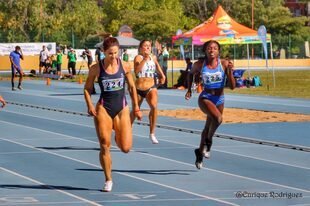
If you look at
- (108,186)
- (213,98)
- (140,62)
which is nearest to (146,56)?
(140,62)

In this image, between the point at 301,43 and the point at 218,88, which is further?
the point at 301,43

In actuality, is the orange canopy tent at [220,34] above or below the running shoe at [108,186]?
above

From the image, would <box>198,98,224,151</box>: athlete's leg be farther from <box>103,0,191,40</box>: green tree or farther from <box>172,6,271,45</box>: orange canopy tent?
<box>103,0,191,40</box>: green tree

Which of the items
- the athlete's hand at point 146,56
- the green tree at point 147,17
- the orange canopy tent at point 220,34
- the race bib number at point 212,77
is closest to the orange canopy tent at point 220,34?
the orange canopy tent at point 220,34

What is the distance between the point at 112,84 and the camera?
38.8 ft

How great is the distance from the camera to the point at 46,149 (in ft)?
55.0

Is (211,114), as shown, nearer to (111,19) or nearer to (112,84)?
(112,84)

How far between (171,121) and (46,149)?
6.76 metres

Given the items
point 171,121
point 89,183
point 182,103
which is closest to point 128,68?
point 89,183

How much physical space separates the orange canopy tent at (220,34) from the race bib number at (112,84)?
1199 inches

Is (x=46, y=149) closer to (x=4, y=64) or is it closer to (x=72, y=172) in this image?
(x=72, y=172)

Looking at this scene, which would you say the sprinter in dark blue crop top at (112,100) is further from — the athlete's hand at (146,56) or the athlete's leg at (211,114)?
the athlete's hand at (146,56)

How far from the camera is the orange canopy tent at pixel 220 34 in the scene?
4272 centimetres

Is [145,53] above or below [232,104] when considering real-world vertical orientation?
above
